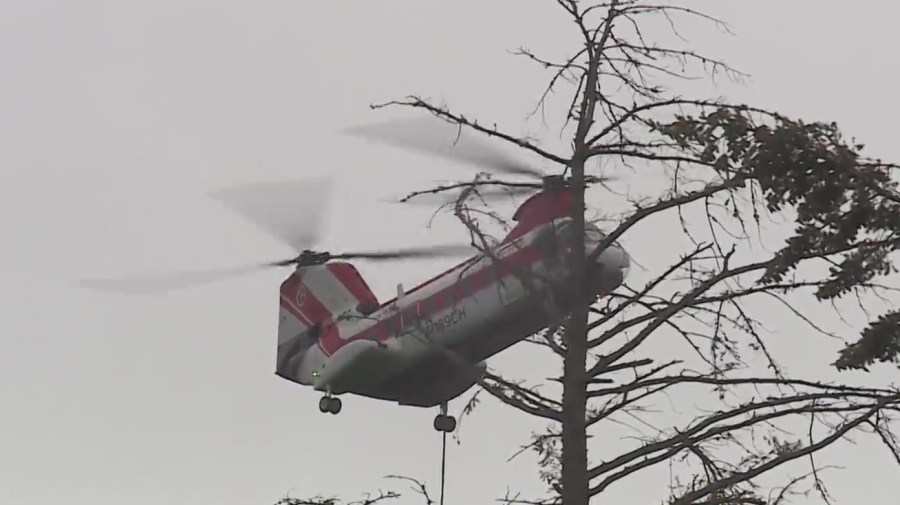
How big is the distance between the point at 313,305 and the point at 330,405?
11.2ft

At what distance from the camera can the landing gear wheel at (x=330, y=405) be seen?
2847cm

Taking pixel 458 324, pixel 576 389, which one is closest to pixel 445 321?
pixel 458 324

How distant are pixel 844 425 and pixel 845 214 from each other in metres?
1.81

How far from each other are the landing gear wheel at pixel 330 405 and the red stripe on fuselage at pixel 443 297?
0.98 meters

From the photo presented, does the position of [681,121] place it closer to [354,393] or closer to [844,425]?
[844,425]

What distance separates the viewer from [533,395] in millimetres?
14500

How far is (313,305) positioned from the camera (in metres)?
31.6

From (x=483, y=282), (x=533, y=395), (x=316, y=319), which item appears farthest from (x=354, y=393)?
(x=533, y=395)

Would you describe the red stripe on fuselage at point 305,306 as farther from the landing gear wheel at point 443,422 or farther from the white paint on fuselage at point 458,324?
the landing gear wheel at point 443,422

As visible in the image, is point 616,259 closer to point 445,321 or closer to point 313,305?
point 445,321

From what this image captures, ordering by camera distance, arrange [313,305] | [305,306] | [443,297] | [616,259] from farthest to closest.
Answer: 1. [305,306]
2. [313,305]
3. [443,297]
4. [616,259]

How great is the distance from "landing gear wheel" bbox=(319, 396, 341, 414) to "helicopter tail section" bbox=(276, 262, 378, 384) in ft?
6.41

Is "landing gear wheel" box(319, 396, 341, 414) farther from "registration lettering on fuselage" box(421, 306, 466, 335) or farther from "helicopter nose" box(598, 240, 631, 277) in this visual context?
"helicopter nose" box(598, 240, 631, 277)

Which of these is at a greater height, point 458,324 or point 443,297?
point 443,297
